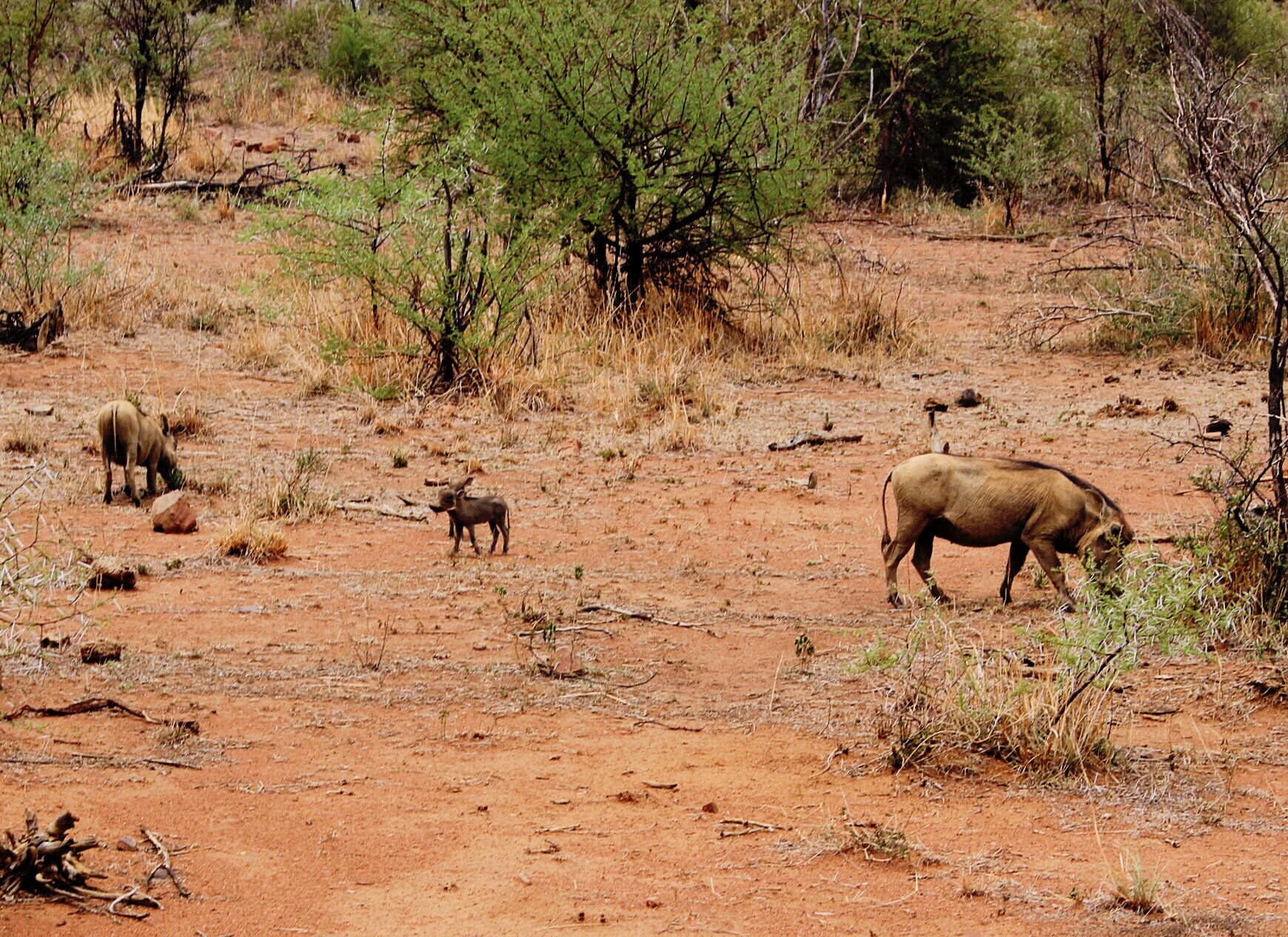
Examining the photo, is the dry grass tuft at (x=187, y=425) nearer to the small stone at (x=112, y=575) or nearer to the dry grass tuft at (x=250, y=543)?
the dry grass tuft at (x=250, y=543)

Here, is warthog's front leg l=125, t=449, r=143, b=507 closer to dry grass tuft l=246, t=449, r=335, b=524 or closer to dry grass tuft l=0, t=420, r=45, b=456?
dry grass tuft l=246, t=449, r=335, b=524

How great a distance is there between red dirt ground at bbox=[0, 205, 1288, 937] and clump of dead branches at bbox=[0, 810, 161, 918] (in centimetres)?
6

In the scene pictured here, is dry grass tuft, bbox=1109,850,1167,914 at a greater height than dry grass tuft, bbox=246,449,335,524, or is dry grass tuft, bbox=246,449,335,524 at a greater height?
dry grass tuft, bbox=246,449,335,524

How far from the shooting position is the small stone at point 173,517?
28.3ft

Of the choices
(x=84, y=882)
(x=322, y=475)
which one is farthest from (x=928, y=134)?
(x=84, y=882)

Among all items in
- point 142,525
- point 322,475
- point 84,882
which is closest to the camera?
point 84,882

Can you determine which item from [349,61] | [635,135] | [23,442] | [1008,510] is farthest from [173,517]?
[349,61]

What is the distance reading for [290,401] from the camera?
12242 mm

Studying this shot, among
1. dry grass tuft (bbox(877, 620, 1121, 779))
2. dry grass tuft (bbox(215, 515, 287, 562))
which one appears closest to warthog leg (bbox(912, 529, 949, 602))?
dry grass tuft (bbox(877, 620, 1121, 779))

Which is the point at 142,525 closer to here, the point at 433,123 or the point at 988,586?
the point at 988,586

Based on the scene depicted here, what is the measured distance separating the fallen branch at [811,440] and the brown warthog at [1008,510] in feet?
11.6

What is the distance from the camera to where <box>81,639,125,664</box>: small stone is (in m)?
6.32

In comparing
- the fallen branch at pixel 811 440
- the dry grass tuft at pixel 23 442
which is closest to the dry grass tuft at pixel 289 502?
the dry grass tuft at pixel 23 442

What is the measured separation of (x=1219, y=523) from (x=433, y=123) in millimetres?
11700
